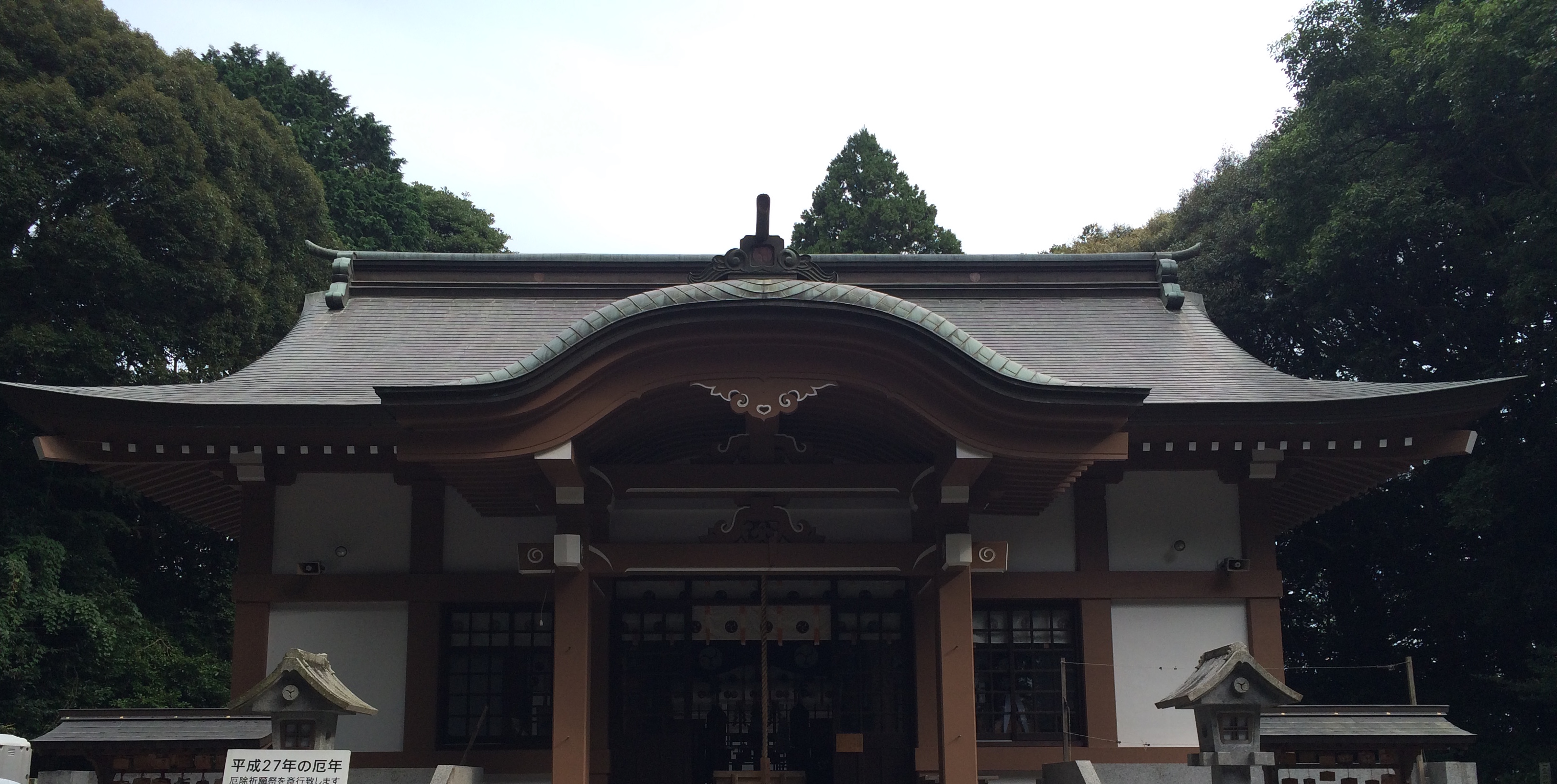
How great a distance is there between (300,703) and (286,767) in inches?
15.4

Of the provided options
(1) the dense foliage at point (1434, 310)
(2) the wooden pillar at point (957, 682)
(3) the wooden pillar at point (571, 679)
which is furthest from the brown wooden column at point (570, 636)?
(1) the dense foliage at point (1434, 310)

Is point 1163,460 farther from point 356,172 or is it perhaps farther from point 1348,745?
point 356,172

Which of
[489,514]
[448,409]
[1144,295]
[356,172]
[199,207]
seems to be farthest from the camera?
[356,172]

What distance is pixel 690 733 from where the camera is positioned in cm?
1059

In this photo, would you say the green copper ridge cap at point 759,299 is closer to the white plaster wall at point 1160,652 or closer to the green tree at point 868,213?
the white plaster wall at point 1160,652

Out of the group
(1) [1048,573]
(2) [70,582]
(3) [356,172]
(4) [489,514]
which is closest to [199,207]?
(2) [70,582]

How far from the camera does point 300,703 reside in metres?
7.49

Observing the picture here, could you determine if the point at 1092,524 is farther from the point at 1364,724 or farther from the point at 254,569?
the point at 254,569

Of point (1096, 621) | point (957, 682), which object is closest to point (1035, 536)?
point (1096, 621)

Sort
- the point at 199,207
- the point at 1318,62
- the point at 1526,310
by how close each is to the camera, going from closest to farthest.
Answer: the point at 1526,310 < the point at 1318,62 < the point at 199,207

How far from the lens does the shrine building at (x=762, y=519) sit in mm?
8516

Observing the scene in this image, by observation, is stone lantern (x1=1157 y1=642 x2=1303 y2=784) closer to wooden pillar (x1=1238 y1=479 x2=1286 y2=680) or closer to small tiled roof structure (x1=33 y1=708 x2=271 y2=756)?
wooden pillar (x1=1238 y1=479 x2=1286 y2=680)

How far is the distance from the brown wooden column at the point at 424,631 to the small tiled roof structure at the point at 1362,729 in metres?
6.33

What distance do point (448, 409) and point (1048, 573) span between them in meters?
5.13
